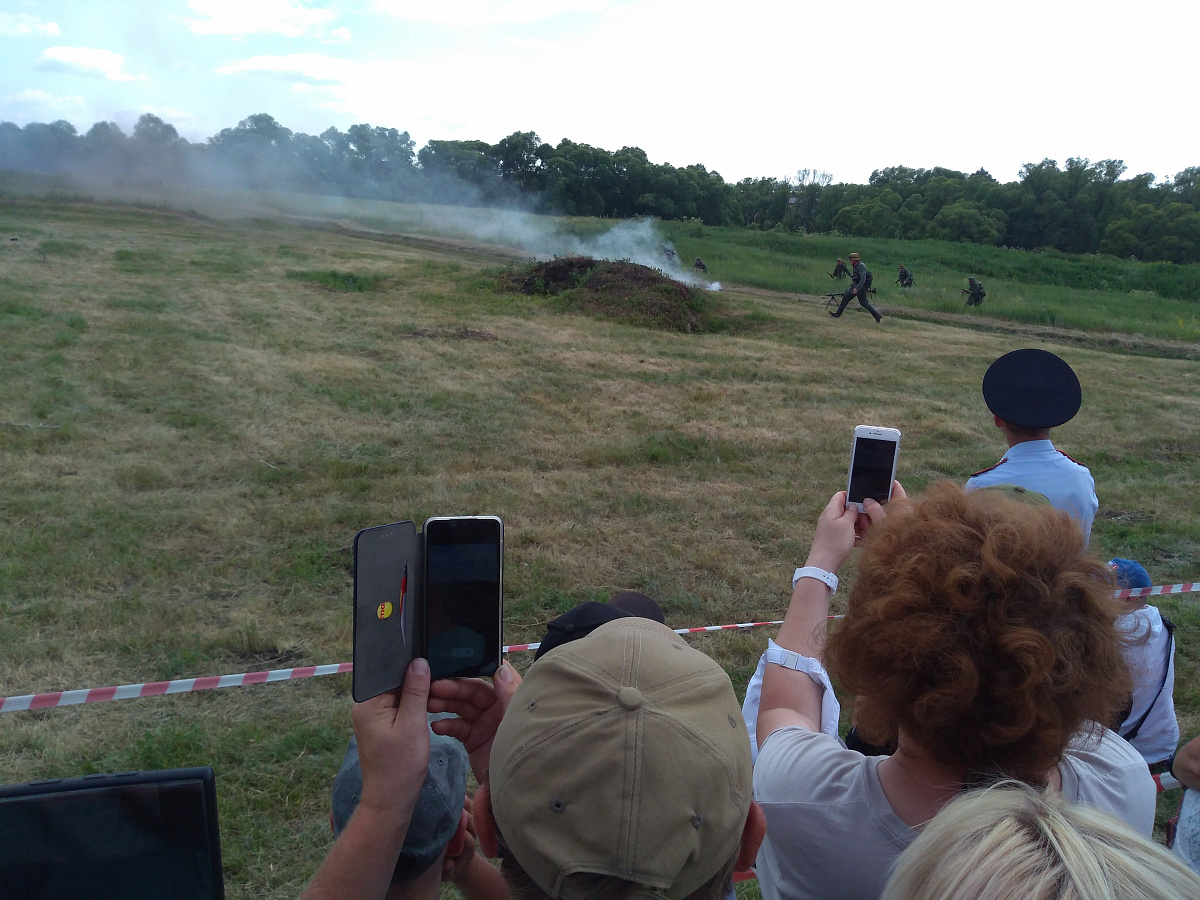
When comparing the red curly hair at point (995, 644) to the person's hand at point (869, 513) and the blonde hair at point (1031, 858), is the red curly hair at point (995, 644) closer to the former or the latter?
the blonde hair at point (1031, 858)

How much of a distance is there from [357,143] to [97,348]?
117 feet

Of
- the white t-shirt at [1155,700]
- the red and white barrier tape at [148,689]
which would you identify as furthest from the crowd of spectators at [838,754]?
the red and white barrier tape at [148,689]

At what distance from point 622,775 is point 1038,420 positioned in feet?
7.71

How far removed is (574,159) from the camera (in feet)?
143

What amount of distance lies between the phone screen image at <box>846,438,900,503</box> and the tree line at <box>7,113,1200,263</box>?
33.4 meters

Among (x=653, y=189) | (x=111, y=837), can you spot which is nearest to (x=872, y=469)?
(x=111, y=837)

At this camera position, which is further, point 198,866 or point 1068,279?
point 1068,279

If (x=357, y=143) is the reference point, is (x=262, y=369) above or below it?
below

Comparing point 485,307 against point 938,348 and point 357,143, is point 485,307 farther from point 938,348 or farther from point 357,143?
point 357,143

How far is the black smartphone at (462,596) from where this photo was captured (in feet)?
5.10

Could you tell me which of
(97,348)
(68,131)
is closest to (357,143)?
(68,131)

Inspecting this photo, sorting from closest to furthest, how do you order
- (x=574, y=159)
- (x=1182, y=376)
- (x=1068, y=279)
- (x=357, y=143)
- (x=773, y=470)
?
(x=773, y=470), (x=1182, y=376), (x=1068, y=279), (x=357, y=143), (x=574, y=159)

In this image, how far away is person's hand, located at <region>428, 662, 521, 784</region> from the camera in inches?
61.2

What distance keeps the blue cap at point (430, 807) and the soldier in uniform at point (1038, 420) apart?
77.1 inches
